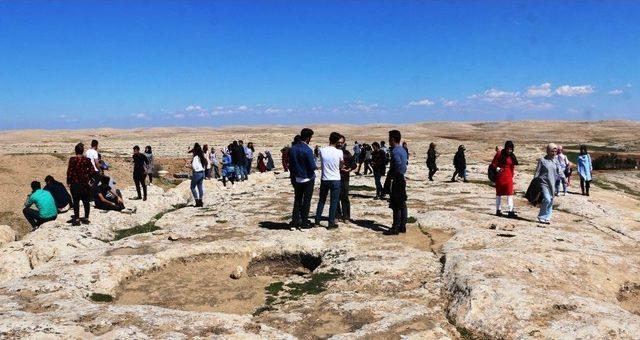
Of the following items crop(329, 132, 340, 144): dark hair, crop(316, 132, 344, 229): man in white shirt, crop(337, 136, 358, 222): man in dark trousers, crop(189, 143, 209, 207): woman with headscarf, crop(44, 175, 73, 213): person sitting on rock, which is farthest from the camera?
crop(189, 143, 209, 207): woman with headscarf

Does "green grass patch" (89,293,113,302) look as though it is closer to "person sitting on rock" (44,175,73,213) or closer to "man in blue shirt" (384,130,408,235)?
"man in blue shirt" (384,130,408,235)

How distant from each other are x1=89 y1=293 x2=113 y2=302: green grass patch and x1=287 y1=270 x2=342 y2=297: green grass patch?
3.43 m

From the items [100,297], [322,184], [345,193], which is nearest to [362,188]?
[345,193]

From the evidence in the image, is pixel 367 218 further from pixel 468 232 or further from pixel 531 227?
pixel 531 227

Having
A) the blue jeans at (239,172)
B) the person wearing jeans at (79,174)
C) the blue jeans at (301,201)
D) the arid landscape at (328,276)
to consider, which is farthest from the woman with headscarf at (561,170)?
the person wearing jeans at (79,174)

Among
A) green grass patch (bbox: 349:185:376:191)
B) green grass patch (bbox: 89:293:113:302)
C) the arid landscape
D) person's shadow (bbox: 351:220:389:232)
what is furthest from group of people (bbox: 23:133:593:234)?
green grass patch (bbox: 349:185:376:191)

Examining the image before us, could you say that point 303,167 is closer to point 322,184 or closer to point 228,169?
point 322,184

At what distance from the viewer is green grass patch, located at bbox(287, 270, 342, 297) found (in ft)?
28.7

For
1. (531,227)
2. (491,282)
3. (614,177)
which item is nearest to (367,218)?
(531,227)

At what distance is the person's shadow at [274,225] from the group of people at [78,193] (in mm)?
5172

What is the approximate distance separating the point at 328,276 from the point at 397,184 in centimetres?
358

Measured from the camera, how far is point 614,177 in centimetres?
3631

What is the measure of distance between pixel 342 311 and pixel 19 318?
488 cm

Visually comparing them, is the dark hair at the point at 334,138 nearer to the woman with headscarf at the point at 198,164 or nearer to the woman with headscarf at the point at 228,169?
the woman with headscarf at the point at 198,164
